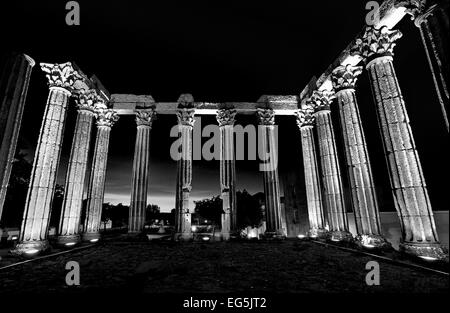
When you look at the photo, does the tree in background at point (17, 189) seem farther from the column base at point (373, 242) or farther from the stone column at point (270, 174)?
the column base at point (373, 242)

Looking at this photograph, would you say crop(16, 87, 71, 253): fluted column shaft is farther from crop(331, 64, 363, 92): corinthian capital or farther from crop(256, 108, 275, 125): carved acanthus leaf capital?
crop(331, 64, 363, 92): corinthian capital

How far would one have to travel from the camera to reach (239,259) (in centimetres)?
979

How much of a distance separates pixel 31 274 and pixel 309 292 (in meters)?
8.82

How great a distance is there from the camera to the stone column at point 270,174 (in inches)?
684

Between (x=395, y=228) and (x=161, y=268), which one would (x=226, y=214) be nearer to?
(x=161, y=268)

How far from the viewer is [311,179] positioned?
18.4m

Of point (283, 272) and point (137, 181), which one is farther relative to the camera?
point (137, 181)

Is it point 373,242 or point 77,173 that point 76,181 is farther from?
point 373,242

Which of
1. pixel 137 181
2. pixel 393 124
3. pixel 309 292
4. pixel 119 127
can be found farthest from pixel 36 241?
pixel 119 127

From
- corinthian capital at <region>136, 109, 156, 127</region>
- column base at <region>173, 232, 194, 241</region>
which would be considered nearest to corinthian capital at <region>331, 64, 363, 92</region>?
corinthian capital at <region>136, 109, 156, 127</region>

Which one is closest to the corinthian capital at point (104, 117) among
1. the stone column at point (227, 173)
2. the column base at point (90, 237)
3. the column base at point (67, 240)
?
the column base at point (90, 237)

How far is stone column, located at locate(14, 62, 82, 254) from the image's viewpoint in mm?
11000

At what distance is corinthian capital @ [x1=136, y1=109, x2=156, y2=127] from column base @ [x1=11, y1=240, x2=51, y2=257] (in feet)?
35.9

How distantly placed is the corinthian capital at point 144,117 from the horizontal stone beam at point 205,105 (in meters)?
0.50
